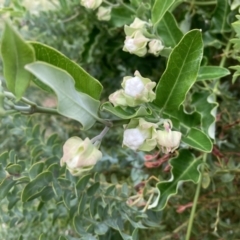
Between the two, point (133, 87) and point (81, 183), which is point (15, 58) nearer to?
point (133, 87)

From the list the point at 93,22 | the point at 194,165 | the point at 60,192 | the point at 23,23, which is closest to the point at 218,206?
the point at 194,165

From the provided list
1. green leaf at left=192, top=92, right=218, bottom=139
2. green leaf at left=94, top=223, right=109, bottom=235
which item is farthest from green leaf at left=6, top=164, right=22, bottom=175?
green leaf at left=192, top=92, right=218, bottom=139

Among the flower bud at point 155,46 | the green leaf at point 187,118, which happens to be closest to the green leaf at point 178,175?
the green leaf at point 187,118

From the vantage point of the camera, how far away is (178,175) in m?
0.54

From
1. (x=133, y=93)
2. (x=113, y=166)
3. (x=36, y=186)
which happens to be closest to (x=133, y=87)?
(x=133, y=93)

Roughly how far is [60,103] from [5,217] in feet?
1.14

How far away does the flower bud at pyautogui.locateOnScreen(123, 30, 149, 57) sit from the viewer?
0.45 m

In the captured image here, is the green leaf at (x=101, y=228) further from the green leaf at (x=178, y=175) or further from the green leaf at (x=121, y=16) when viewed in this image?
the green leaf at (x=121, y=16)

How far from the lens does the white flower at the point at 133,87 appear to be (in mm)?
365

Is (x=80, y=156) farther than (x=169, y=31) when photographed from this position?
No

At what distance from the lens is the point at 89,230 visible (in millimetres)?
549

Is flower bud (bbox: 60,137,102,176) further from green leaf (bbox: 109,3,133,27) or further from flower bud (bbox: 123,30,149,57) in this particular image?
green leaf (bbox: 109,3,133,27)

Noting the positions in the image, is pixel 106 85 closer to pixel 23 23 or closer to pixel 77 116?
pixel 23 23

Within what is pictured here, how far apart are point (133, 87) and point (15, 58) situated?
10 cm
